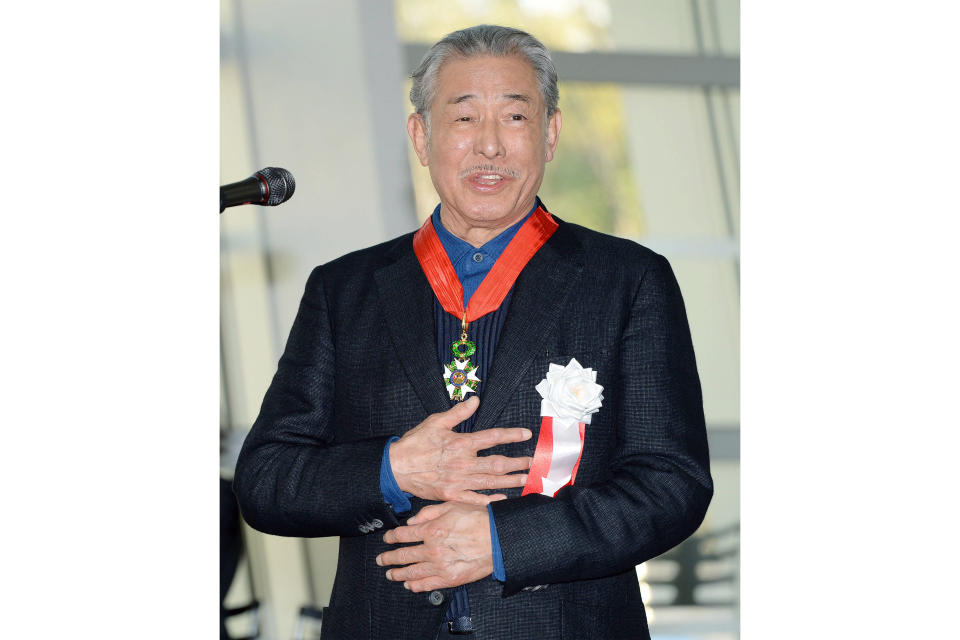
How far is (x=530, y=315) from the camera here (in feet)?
6.33

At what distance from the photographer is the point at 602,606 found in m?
1.86

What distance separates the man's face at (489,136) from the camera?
1995mm

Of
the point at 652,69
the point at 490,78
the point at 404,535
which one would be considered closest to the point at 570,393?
the point at 404,535

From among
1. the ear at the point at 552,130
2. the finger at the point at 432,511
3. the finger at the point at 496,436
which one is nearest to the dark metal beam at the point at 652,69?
the ear at the point at 552,130

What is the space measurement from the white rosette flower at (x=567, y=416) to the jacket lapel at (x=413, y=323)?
8.0 inches

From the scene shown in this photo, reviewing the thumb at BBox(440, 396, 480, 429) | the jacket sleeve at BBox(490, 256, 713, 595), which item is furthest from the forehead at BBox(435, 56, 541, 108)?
the thumb at BBox(440, 396, 480, 429)

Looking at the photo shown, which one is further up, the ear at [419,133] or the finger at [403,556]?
the ear at [419,133]

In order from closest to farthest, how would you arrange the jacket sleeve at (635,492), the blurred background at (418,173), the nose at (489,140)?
the jacket sleeve at (635,492)
the nose at (489,140)
the blurred background at (418,173)

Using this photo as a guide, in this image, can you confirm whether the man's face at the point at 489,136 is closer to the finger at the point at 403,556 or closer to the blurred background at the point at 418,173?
the finger at the point at 403,556

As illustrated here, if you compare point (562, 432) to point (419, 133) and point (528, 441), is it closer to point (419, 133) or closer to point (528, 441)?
point (528, 441)
